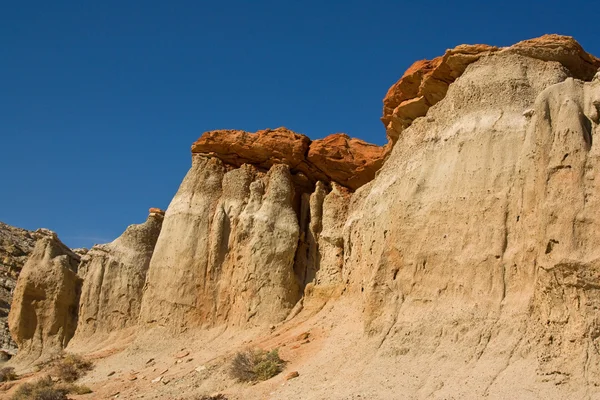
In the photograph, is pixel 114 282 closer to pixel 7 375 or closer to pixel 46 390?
pixel 7 375

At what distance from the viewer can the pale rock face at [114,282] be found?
28188mm

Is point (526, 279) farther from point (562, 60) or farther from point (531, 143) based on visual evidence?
point (562, 60)

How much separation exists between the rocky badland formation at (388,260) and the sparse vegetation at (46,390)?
0.81 metres

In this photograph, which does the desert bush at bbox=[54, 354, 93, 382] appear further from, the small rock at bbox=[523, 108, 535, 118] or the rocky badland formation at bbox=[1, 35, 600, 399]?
the small rock at bbox=[523, 108, 535, 118]

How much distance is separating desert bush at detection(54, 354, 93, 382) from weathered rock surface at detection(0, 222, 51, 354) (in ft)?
24.8

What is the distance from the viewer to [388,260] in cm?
1761

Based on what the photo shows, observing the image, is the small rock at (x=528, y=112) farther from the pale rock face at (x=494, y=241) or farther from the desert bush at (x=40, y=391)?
the desert bush at (x=40, y=391)

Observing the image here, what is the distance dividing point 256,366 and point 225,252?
7.38m

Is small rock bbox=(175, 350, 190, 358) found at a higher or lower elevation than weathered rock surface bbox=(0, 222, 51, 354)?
lower

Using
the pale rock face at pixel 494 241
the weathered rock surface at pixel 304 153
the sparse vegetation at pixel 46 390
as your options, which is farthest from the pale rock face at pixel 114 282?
the pale rock face at pixel 494 241

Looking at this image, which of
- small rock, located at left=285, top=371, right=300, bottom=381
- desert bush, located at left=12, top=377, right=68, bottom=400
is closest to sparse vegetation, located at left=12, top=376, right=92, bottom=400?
desert bush, located at left=12, top=377, right=68, bottom=400

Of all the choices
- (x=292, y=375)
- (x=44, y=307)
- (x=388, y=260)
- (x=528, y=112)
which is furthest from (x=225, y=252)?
(x=528, y=112)

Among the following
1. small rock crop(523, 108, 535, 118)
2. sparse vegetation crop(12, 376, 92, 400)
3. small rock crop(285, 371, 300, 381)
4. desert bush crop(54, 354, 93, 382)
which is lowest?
small rock crop(285, 371, 300, 381)

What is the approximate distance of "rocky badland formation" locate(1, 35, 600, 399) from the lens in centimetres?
1392
